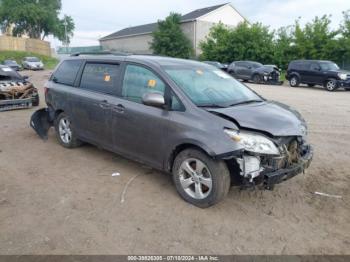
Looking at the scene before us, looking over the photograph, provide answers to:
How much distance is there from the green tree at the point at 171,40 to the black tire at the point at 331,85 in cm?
2431

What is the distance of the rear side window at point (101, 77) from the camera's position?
4.90 metres

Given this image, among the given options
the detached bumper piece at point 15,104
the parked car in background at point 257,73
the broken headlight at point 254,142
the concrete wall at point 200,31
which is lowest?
the broken headlight at point 254,142

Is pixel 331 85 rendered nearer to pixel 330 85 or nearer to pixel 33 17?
pixel 330 85

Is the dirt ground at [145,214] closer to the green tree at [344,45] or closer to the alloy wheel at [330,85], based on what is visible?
the alloy wheel at [330,85]

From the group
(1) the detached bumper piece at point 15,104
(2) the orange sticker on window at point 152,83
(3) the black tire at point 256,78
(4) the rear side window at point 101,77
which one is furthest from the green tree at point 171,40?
(2) the orange sticker on window at point 152,83

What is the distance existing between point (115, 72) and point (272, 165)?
107 inches

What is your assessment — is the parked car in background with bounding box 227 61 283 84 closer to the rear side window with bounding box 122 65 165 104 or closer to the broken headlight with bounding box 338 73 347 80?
the broken headlight with bounding box 338 73 347 80

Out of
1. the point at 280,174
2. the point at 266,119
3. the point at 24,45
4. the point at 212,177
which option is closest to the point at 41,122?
the point at 212,177

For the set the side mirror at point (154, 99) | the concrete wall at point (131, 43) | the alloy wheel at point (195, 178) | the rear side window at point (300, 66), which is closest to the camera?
the alloy wheel at point (195, 178)

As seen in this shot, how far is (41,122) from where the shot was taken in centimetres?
688

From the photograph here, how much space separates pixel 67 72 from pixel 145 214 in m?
3.50

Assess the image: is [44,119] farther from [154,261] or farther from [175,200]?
[154,261]

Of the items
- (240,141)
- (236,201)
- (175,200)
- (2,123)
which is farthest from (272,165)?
(2,123)

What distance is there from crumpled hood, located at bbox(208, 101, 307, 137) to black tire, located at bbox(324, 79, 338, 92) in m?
16.7
